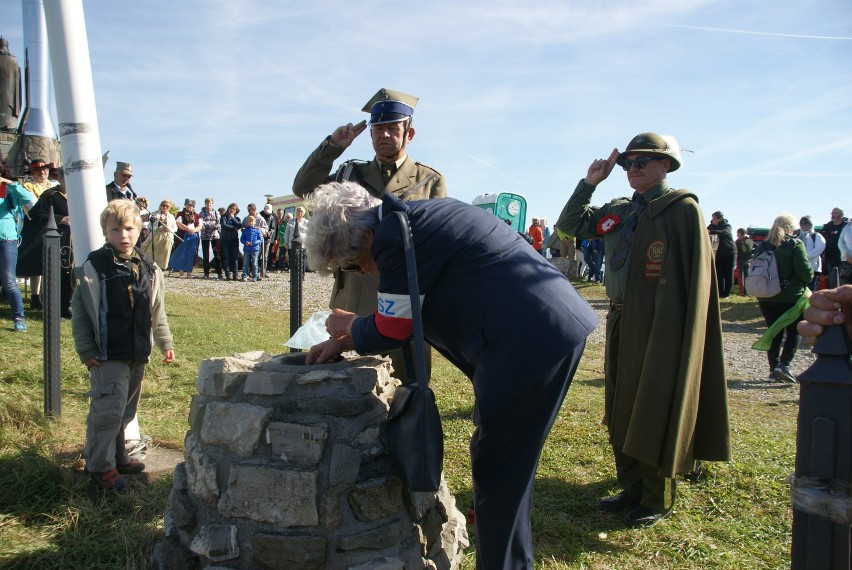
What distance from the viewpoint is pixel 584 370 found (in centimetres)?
908

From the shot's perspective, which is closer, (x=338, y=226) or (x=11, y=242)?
(x=338, y=226)

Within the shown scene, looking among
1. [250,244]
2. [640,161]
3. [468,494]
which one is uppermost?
[640,161]

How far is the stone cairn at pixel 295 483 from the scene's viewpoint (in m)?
2.80

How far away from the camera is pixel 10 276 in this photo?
26.0 feet

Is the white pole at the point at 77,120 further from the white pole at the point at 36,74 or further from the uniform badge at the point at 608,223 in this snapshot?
the white pole at the point at 36,74

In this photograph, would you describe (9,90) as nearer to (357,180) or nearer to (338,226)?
(357,180)

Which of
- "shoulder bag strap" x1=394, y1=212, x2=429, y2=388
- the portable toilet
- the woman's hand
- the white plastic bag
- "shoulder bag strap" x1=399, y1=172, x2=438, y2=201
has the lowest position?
the white plastic bag

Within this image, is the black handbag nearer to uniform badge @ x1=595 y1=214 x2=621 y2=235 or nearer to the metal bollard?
the metal bollard

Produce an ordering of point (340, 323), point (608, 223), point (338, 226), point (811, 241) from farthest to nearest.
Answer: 1. point (811, 241)
2. point (608, 223)
3. point (340, 323)
4. point (338, 226)

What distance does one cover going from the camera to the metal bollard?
1.87 m

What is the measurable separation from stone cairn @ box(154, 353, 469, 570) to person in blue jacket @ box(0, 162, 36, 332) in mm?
5979

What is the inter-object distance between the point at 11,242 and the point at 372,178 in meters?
6.12

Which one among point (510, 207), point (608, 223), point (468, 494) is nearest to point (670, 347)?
point (608, 223)

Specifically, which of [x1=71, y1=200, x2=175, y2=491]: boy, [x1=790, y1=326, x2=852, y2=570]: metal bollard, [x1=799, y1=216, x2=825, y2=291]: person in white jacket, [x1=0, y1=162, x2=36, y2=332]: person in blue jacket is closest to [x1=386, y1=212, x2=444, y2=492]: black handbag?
[x1=790, y1=326, x2=852, y2=570]: metal bollard
